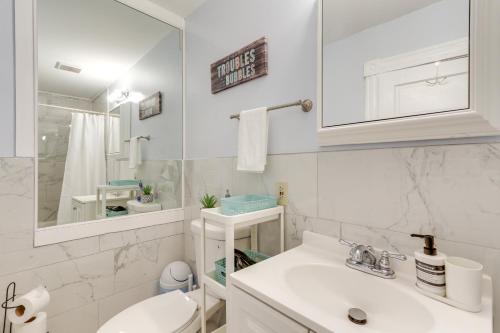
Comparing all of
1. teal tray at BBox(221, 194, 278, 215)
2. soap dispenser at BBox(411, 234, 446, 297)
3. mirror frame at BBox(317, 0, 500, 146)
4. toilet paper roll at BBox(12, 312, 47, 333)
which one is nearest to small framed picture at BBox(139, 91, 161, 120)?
teal tray at BBox(221, 194, 278, 215)

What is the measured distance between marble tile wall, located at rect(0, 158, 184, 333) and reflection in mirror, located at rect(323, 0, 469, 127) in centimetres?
151

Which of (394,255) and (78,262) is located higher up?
(394,255)

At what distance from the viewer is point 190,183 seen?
1889mm

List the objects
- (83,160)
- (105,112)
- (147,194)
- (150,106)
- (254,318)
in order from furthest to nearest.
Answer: (150,106)
(147,194)
(105,112)
(83,160)
(254,318)

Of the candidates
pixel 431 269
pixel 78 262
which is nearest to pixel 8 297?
pixel 78 262

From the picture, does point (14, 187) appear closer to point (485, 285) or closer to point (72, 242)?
point (72, 242)

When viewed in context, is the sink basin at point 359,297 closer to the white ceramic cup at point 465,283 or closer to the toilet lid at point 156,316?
the white ceramic cup at point 465,283

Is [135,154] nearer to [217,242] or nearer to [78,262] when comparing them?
[78,262]

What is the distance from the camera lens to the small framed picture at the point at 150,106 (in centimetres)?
196

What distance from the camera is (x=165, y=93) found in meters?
1.99

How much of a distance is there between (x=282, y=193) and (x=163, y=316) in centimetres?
89

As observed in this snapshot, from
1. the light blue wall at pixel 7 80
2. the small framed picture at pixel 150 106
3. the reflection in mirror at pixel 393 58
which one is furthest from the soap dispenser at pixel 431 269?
the small framed picture at pixel 150 106

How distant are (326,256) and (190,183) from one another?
1229 millimetres

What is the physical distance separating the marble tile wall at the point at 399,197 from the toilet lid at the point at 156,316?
0.53 m
